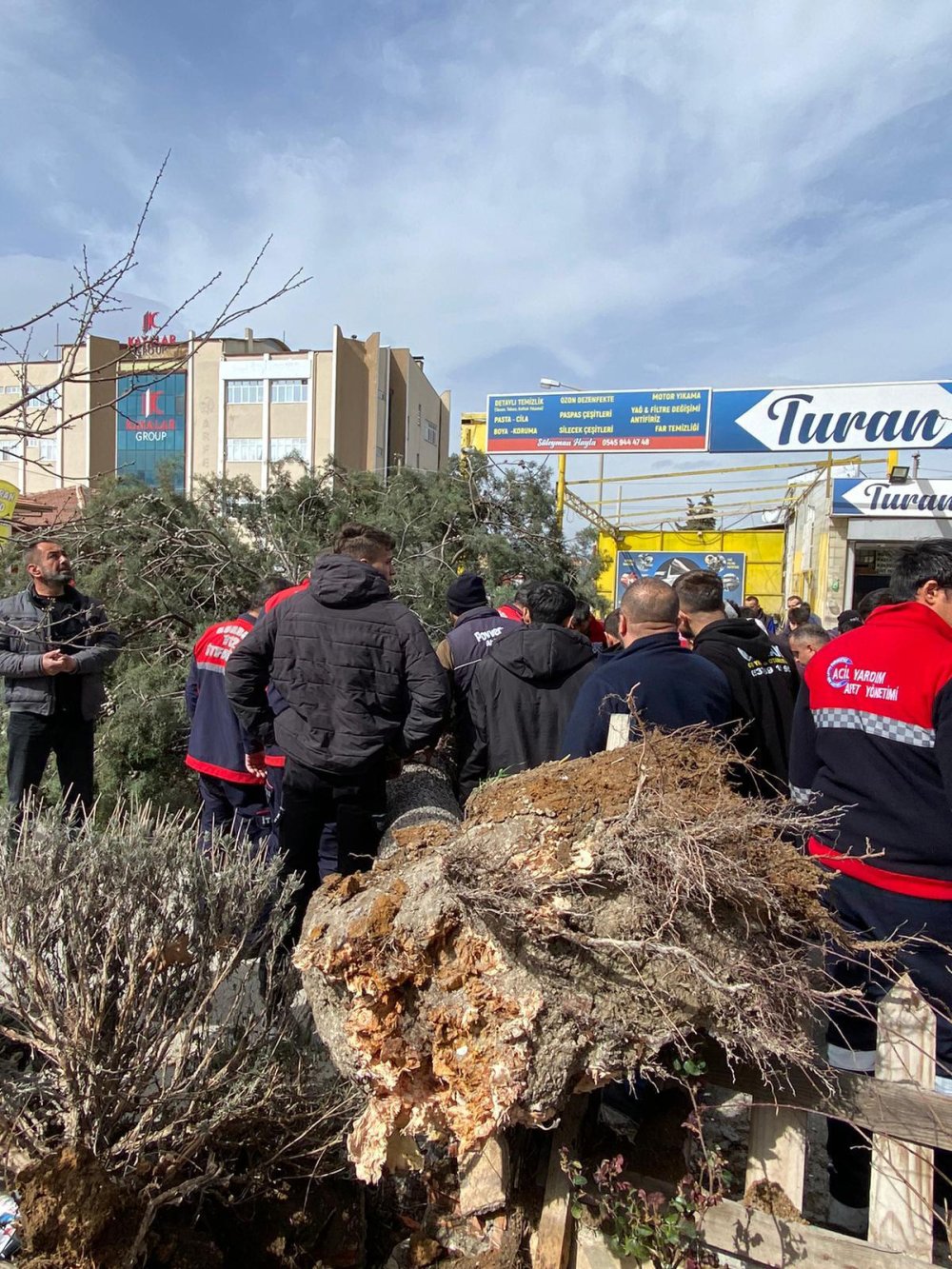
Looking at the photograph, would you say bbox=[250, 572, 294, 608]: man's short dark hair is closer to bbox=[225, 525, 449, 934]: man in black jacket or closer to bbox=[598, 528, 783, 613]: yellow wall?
bbox=[225, 525, 449, 934]: man in black jacket

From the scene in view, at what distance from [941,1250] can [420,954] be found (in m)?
1.70

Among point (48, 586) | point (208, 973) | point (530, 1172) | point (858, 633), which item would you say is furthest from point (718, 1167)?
point (48, 586)

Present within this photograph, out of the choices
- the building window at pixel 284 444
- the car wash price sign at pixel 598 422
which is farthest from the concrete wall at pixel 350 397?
the car wash price sign at pixel 598 422

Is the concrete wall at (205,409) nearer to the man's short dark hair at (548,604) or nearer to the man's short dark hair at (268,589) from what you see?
the man's short dark hair at (268,589)

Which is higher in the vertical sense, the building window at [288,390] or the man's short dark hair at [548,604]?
the building window at [288,390]

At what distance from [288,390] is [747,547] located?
39094mm

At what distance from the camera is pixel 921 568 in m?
2.66

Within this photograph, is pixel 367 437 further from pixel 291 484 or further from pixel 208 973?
pixel 208 973

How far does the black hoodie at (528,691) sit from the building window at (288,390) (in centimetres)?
5009

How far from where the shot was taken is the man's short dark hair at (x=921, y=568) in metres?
2.60

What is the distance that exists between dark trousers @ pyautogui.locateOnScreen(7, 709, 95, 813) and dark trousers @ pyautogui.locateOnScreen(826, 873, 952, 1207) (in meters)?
4.01

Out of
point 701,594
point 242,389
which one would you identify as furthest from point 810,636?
point 242,389

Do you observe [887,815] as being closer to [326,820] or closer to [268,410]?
[326,820]

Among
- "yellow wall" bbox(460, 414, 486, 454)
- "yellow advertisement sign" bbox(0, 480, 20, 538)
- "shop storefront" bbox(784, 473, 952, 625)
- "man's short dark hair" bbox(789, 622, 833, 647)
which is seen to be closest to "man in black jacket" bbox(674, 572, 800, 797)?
"man's short dark hair" bbox(789, 622, 833, 647)
